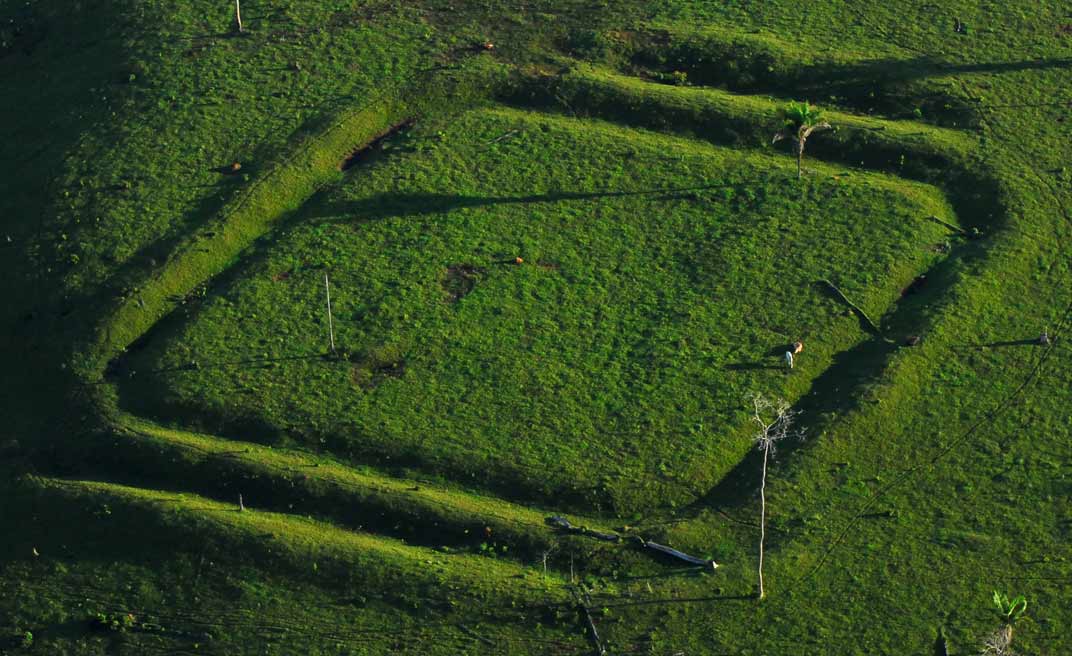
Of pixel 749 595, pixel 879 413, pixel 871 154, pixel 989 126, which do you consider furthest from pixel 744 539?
pixel 989 126

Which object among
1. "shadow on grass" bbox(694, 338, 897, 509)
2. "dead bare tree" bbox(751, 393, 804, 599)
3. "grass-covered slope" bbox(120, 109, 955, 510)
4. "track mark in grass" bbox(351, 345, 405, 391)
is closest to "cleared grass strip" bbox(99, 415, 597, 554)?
"grass-covered slope" bbox(120, 109, 955, 510)

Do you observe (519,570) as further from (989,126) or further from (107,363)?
(989,126)

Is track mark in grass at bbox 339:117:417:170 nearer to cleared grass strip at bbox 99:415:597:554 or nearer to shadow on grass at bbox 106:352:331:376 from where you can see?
shadow on grass at bbox 106:352:331:376

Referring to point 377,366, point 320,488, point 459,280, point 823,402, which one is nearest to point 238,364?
point 377,366

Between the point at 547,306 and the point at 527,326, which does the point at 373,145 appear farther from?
the point at 527,326

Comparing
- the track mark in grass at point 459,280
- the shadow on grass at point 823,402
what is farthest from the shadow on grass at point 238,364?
the shadow on grass at point 823,402

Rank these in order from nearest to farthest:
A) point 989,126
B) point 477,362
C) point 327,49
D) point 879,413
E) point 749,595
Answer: point 749,595 → point 879,413 → point 477,362 → point 989,126 → point 327,49
